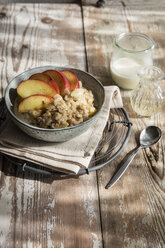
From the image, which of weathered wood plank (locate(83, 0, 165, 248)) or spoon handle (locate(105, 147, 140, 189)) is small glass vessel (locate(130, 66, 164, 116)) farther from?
spoon handle (locate(105, 147, 140, 189))

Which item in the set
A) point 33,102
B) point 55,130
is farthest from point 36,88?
point 55,130

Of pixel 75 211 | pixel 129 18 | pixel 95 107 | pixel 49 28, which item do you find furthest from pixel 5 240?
pixel 129 18

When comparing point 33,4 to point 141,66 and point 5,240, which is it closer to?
point 141,66

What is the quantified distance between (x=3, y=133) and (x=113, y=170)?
15.2 inches

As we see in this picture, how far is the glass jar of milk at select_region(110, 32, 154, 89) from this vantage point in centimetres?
134

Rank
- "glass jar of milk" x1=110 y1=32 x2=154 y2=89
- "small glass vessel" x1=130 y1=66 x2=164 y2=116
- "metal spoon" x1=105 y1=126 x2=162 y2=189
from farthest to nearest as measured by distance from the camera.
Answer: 1. "glass jar of milk" x1=110 y1=32 x2=154 y2=89
2. "small glass vessel" x1=130 y1=66 x2=164 y2=116
3. "metal spoon" x1=105 y1=126 x2=162 y2=189

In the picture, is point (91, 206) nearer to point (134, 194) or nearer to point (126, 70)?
point (134, 194)

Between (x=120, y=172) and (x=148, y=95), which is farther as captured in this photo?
(x=148, y=95)

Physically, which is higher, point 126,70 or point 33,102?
point 33,102

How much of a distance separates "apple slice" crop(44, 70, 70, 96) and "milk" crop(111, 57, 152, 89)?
1.16 feet

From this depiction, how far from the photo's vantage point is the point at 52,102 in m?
1.02

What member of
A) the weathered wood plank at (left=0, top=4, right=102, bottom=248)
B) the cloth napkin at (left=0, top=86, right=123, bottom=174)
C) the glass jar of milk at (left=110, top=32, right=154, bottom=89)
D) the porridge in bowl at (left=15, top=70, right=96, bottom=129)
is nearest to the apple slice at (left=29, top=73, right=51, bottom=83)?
the porridge in bowl at (left=15, top=70, right=96, bottom=129)

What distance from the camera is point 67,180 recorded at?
103cm

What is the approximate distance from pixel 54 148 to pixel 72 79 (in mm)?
258
